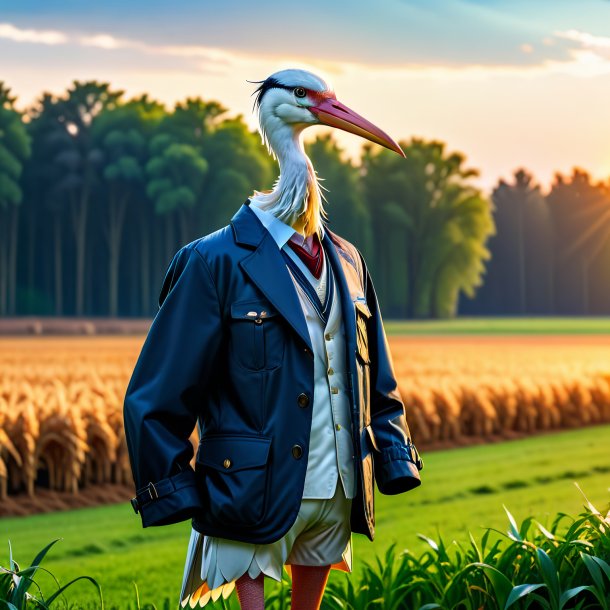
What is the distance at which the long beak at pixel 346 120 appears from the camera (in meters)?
3.12

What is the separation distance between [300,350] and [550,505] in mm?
5639

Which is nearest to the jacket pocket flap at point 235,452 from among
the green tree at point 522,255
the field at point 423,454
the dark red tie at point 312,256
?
the dark red tie at point 312,256

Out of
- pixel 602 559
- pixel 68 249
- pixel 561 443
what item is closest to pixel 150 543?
pixel 602 559

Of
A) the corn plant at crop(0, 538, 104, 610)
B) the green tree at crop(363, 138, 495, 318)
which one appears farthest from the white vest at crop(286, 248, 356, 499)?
the green tree at crop(363, 138, 495, 318)

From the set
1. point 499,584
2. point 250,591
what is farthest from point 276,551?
point 499,584

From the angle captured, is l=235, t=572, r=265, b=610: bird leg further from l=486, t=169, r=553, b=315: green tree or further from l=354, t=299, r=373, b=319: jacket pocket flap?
l=486, t=169, r=553, b=315: green tree

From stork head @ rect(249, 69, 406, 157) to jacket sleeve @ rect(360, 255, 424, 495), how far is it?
1.80 feet

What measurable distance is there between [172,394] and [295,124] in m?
0.87

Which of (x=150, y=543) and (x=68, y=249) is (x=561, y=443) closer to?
(x=150, y=543)

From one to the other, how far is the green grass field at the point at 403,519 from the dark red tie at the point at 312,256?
8.59 feet

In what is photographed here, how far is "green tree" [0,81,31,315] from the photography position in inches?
1678

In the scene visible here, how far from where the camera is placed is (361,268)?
342 centimetres

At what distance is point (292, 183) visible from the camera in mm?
3105

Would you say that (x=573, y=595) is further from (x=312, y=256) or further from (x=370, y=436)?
(x=312, y=256)
